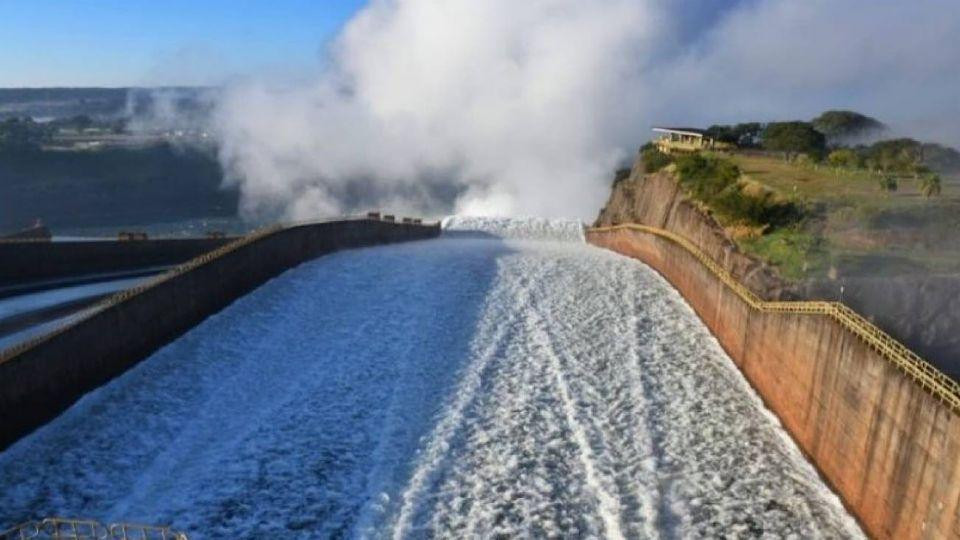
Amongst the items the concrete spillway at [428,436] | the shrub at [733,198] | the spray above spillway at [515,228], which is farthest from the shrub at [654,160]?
the concrete spillway at [428,436]

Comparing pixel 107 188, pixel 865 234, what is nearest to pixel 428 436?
pixel 865 234

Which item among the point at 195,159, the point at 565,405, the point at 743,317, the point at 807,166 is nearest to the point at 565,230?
the point at 807,166

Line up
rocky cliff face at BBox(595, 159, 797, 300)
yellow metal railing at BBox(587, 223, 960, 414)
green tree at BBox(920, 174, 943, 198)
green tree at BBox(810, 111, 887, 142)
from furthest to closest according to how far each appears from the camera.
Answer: green tree at BBox(810, 111, 887, 142)
green tree at BBox(920, 174, 943, 198)
rocky cliff face at BBox(595, 159, 797, 300)
yellow metal railing at BBox(587, 223, 960, 414)

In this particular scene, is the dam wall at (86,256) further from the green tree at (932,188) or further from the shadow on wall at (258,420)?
the green tree at (932,188)

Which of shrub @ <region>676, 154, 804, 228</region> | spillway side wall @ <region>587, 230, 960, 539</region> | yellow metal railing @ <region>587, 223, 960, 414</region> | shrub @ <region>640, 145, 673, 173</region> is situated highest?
shrub @ <region>640, 145, 673, 173</region>

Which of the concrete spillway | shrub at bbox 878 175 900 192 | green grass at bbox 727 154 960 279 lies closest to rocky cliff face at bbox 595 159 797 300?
green grass at bbox 727 154 960 279

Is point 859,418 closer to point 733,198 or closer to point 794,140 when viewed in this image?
point 733,198

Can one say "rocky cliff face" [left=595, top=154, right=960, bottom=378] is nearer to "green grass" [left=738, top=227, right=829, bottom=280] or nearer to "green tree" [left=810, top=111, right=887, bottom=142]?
"green grass" [left=738, top=227, right=829, bottom=280]

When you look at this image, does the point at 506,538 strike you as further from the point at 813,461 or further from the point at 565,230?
the point at 565,230
